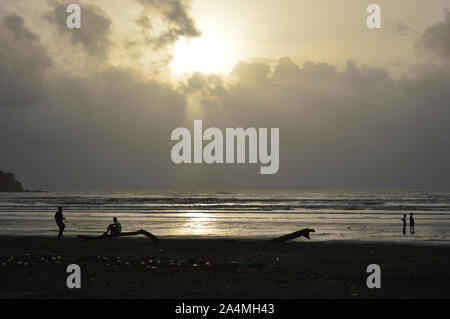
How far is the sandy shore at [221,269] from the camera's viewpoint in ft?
47.1

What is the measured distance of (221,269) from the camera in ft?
61.1

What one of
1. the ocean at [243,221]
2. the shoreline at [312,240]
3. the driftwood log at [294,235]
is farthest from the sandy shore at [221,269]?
the ocean at [243,221]

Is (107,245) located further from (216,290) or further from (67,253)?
(216,290)

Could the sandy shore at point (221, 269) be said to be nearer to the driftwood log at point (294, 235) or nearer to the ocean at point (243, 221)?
the driftwood log at point (294, 235)

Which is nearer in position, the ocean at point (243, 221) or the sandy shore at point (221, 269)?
the sandy shore at point (221, 269)

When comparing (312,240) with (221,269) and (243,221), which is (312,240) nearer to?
(221,269)

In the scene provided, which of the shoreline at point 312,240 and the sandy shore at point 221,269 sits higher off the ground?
the shoreline at point 312,240

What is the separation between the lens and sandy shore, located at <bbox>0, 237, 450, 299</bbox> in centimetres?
1434

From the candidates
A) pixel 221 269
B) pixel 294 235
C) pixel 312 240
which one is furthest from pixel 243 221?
pixel 221 269

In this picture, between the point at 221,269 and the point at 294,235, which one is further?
the point at 294,235

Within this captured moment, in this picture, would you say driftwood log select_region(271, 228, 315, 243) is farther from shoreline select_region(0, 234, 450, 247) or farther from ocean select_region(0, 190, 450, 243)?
ocean select_region(0, 190, 450, 243)

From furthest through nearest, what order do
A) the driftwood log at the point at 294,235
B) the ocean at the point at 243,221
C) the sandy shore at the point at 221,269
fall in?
the ocean at the point at 243,221
the driftwood log at the point at 294,235
the sandy shore at the point at 221,269
